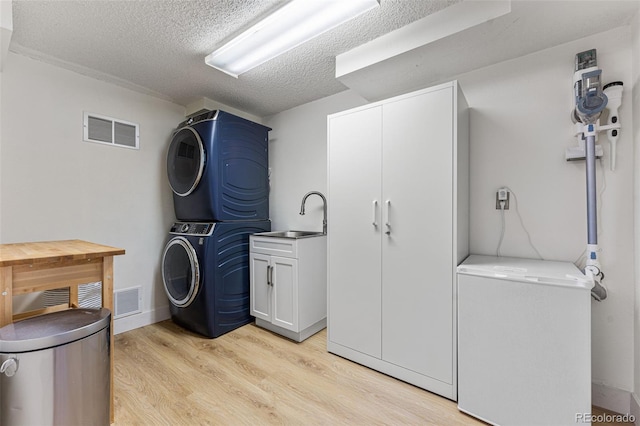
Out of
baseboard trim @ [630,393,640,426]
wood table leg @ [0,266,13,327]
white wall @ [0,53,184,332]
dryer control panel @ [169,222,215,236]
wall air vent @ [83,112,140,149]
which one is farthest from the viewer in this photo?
dryer control panel @ [169,222,215,236]

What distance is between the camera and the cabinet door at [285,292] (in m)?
2.26

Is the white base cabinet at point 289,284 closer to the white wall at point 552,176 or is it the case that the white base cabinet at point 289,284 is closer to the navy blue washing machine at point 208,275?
the navy blue washing machine at point 208,275

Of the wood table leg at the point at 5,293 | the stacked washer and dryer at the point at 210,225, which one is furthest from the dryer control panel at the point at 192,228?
the wood table leg at the point at 5,293

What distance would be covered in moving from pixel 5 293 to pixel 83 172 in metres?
1.46

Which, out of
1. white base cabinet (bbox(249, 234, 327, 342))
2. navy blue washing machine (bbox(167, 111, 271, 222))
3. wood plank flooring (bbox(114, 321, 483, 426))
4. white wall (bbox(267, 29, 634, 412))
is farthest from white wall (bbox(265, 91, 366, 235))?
wood plank flooring (bbox(114, 321, 483, 426))

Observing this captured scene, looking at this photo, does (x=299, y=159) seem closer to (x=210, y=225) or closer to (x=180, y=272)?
(x=210, y=225)

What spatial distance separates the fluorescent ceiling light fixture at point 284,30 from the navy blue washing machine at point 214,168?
1.87 ft

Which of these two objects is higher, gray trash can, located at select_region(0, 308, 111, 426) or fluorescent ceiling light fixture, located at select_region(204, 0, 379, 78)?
fluorescent ceiling light fixture, located at select_region(204, 0, 379, 78)

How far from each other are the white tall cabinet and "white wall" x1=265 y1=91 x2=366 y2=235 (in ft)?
2.41

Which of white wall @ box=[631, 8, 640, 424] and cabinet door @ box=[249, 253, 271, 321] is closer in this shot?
white wall @ box=[631, 8, 640, 424]

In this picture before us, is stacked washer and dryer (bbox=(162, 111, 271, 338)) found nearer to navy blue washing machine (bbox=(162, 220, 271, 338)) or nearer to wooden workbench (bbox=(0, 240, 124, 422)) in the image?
navy blue washing machine (bbox=(162, 220, 271, 338))

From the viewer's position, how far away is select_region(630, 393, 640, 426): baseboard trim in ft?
4.42

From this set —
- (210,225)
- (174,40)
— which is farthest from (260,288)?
(174,40)

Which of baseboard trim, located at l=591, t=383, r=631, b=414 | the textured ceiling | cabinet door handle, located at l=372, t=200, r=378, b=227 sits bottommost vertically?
baseboard trim, located at l=591, t=383, r=631, b=414
